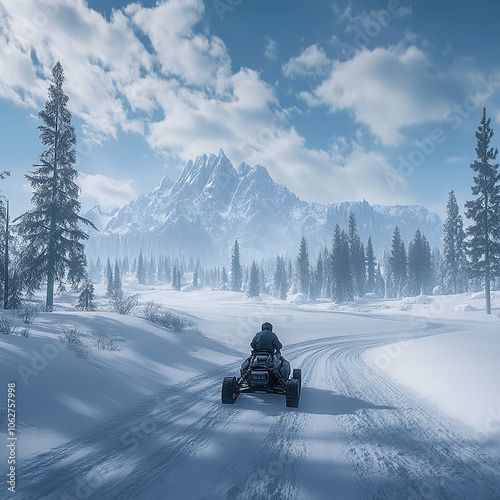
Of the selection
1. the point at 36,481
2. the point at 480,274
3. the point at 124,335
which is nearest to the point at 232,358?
the point at 124,335

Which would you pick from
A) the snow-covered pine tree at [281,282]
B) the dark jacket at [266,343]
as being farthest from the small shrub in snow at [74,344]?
the snow-covered pine tree at [281,282]

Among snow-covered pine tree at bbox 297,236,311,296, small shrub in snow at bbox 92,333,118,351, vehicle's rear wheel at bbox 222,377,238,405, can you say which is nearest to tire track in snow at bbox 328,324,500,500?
vehicle's rear wheel at bbox 222,377,238,405

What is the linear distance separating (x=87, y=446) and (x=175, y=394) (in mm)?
2834

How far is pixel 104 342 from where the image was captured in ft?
30.5

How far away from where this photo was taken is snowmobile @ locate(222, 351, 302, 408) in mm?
6320

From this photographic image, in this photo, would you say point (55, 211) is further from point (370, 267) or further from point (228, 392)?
point (370, 267)

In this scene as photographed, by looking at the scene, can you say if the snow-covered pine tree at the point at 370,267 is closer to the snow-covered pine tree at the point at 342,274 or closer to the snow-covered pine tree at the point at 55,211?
the snow-covered pine tree at the point at 342,274

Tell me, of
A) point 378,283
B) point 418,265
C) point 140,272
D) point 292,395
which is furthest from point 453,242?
point 140,272

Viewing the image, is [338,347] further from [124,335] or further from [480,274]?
[480,274]

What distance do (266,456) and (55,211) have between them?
74.8 feet

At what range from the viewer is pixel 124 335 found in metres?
10.6

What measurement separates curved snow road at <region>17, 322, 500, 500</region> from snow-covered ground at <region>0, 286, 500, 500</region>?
2 centimetres

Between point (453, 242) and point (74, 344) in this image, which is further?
point (453, 242)

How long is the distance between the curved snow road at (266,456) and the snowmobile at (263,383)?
249 millimetres
